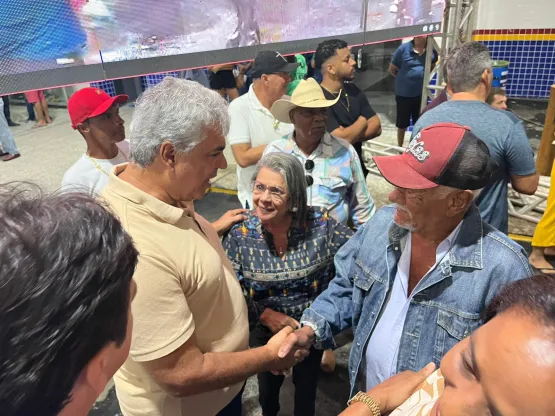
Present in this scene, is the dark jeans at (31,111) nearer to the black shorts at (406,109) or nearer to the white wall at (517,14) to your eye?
the black shorts at (406,109)

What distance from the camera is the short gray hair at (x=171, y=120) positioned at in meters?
1.40

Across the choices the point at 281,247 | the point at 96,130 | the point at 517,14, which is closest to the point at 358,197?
the point at 281,247

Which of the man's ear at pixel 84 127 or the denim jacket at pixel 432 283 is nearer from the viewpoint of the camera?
the denim jacket at pixel 432 283

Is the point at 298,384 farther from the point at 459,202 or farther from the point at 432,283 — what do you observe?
the point at 459,202

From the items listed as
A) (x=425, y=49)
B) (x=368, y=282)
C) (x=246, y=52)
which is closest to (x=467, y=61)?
(x=246, y=52)

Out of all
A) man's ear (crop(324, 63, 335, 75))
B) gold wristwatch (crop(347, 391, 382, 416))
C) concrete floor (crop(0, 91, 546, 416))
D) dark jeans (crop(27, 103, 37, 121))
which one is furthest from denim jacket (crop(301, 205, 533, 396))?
dark jeans (crop(27, 103, 37, 121))

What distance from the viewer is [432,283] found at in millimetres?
1462

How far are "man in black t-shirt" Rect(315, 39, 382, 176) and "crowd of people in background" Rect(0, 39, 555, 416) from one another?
1.62 ft

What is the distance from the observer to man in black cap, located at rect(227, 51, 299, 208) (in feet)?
10.8

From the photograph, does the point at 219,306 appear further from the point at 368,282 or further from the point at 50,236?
the point at 50,236

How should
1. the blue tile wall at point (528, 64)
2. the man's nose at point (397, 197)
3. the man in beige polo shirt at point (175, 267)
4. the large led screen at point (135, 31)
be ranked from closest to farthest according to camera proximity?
the man in beige polo shirt at point (175, 267)
the man's nose at point (397, 197)
the large led screen at point (135, 31)
the blue tile wall at point (528, 64)

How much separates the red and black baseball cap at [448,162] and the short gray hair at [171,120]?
0.72 m

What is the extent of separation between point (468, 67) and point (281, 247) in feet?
6.10

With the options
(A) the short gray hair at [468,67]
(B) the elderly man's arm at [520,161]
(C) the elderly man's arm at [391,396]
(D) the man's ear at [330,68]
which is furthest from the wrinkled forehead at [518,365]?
(D) the man's ear at [330,68]
